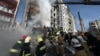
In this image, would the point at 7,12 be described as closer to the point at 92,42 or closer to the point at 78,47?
the point at 92,42

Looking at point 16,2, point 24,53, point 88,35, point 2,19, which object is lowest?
point 24,53

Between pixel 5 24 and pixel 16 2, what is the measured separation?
2.21m

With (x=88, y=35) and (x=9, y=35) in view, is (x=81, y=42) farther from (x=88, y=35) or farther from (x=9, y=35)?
(x=9, y=35)

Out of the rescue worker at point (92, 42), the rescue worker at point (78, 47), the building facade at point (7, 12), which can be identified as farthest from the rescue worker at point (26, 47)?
the building facade at point (7, 12)

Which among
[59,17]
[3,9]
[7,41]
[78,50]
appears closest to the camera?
[78,50]

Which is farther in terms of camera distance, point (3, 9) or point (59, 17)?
point (59, 17)

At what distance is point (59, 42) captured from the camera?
1541 cm

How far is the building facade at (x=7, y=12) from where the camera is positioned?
14.4m

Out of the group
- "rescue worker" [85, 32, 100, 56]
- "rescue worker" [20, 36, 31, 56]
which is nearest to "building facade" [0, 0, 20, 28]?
"rescue worker" [20, 36, 31, 56]

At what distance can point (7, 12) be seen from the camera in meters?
14.9

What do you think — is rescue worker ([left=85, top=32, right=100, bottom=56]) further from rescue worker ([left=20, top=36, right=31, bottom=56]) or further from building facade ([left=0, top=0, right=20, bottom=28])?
building facade ([left=0, top=0, right=20, bottom=28])

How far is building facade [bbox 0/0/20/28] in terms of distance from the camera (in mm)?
14352

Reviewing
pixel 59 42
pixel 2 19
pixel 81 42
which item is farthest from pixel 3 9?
pixel 81 42

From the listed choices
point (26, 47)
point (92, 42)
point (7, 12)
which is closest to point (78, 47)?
point (26, 47)
